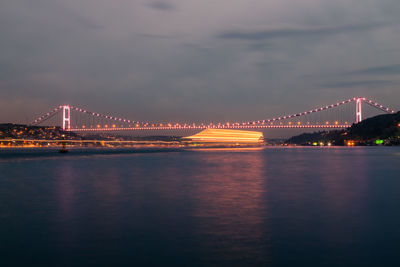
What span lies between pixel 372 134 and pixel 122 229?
142 meters

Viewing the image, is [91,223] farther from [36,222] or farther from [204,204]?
[204,204]

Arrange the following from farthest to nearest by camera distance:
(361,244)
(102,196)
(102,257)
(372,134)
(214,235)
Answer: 1. (372,134)
2. (102,196)
3. (214,235)
4. (361,244)
5. (102,257)

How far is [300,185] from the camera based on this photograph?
634 inches

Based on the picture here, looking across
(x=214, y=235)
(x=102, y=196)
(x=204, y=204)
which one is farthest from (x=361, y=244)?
(x=102, y=196)

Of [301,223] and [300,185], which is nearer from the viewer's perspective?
[301,223]

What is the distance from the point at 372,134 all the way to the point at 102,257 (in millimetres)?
143921

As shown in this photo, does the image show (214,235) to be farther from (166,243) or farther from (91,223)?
(91,223)

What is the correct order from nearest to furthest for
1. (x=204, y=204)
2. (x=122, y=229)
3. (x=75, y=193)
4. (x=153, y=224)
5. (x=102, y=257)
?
1. (x=102, y=257)
2. (x=122, y=229)
3. (x=153, y=224)
4. (x=204, y=204)
5. (x=75, y=193)

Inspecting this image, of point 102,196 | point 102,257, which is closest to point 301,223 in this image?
point 102,257

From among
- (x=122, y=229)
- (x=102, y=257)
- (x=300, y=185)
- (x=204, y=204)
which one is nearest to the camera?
(x=102, y=257)

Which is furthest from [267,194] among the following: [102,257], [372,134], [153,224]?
[372,134]

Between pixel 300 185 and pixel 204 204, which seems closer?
pixel 204 204

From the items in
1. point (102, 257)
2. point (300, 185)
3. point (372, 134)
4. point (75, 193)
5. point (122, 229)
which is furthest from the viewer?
point (372, 134)

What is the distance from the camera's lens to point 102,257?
5.69 meters
